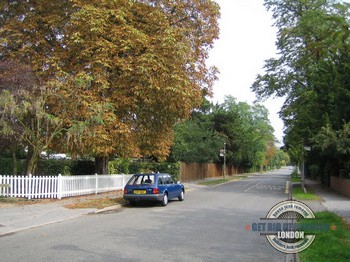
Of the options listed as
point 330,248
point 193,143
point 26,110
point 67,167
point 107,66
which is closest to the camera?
point 330,248

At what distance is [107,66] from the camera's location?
19516mm

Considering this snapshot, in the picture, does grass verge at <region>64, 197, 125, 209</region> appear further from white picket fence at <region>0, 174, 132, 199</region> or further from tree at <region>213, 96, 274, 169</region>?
tree at <region>213, 96, 274, 169</region>

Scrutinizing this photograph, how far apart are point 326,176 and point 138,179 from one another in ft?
70.7

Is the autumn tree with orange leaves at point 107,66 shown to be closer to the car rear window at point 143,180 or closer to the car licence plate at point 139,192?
the car rear window at point 143,180

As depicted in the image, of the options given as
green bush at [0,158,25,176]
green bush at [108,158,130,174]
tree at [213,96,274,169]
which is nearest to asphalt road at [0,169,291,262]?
green bush at [108,158,130,174]

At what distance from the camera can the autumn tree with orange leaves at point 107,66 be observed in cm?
1859

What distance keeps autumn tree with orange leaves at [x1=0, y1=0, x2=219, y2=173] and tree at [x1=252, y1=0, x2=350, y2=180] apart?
639 cm

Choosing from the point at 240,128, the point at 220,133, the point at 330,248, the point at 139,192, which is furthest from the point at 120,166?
the point at 240,128

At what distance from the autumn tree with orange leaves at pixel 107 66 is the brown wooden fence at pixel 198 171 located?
48.1 feet

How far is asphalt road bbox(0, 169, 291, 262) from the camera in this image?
7.21m

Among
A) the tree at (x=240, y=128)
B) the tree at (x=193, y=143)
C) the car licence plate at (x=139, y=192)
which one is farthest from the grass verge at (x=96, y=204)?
the tree at (x=240, y=128)

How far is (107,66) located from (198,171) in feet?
87.3

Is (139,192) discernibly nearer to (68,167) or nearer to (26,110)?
(26,110)

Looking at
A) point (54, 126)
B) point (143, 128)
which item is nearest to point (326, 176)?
point (143, 128)
